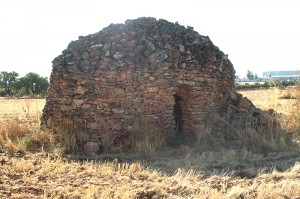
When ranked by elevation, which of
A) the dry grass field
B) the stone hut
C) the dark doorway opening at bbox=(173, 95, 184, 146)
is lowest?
the dry grass field

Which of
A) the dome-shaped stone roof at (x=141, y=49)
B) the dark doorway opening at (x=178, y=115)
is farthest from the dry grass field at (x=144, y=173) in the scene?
the dome-shaped stone roof at (x=141, y=49)

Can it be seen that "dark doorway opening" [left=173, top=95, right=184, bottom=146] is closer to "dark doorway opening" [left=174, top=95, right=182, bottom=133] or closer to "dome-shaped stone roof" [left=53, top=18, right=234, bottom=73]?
"dark doorway opening" [left=174, top=95, right=182, bottom=133]

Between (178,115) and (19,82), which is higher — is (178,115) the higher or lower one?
the lower one

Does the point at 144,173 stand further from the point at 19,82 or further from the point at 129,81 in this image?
the point at 19,82

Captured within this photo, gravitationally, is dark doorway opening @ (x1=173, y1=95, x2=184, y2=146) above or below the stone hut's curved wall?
below

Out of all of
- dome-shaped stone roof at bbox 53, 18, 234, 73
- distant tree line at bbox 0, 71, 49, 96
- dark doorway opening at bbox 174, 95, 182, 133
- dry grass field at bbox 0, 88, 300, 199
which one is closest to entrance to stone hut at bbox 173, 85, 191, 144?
dark doorway opening at bbox 174, 95, 182, 133

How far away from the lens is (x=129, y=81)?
7.45 metres

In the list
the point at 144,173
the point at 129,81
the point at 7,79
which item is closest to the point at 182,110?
the point at 129,81

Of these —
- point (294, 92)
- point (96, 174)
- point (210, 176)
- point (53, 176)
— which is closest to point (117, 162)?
point (96, 174)

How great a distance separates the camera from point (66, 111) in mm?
7516

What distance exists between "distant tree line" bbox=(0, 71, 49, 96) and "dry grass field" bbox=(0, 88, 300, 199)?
134ft

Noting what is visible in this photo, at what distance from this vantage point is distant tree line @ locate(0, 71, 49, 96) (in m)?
48.5

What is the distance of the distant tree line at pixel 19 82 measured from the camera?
48.5 m

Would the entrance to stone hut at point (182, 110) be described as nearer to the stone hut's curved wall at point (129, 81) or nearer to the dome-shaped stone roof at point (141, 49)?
the stone hut's curved wall at point (129, 81)
